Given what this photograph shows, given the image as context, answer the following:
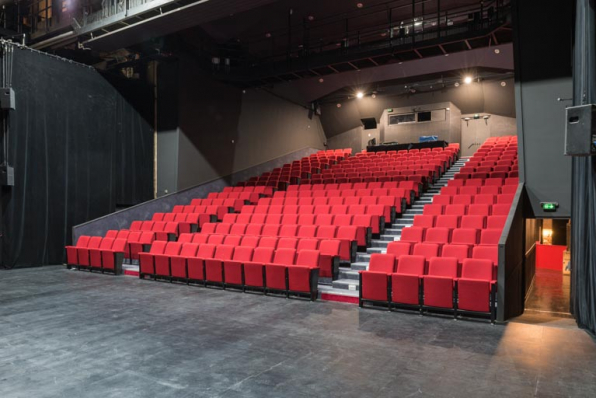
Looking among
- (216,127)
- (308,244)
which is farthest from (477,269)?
(216,127)

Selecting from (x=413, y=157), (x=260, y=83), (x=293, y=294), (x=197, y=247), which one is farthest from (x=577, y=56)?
(x=260, y=83)

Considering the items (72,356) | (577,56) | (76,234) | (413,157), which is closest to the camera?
(72,356)

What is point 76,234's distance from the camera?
674cm

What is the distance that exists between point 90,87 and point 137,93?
0.94 m

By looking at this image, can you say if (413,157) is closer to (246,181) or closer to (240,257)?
(246,181)

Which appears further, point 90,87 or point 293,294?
point 90,87

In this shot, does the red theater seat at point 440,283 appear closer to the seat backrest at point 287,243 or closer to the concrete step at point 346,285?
the concrete step at point 346,285

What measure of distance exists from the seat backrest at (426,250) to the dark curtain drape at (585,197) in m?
1.15

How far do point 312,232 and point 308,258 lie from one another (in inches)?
38.4

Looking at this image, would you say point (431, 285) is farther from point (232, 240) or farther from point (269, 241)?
point (232, 240)

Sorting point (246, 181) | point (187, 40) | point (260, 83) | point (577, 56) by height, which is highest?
point (187, 40)

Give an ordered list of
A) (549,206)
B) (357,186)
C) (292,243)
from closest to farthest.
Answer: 1. (549,206)
2. (292,243)
3. (357,186)

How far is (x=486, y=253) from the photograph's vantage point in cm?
380

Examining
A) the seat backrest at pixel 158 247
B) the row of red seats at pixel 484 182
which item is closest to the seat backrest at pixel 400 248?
the row of red seats at pixel 484 182
